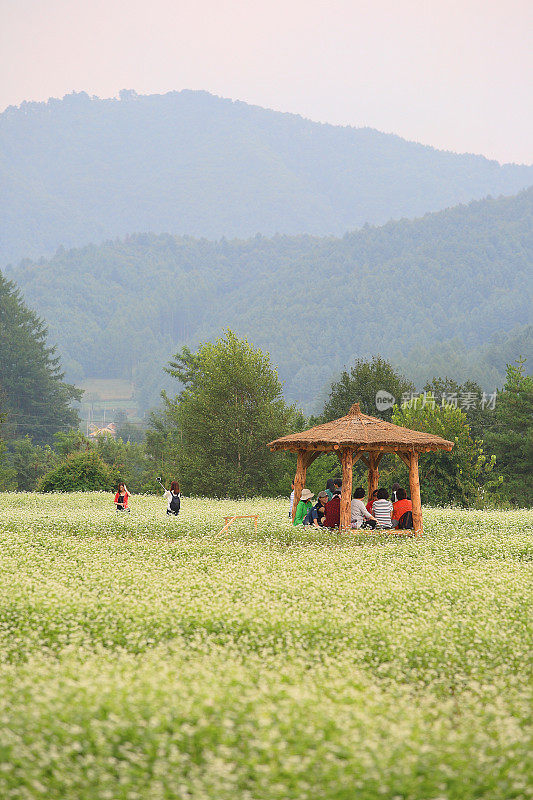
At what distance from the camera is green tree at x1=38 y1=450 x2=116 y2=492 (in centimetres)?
4184

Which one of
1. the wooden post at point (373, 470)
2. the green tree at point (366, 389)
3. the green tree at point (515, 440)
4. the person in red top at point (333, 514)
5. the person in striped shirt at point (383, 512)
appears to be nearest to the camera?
the person in striped shirt at point (383, 512)

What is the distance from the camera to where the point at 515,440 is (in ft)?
179

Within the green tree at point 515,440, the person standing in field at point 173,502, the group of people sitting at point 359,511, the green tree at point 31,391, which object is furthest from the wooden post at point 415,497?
the green tree at point 31,391

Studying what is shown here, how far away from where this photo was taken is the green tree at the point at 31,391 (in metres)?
107

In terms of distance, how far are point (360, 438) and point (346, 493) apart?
1851 mm

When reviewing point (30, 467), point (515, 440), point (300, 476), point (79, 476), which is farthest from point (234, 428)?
point (30, 467)

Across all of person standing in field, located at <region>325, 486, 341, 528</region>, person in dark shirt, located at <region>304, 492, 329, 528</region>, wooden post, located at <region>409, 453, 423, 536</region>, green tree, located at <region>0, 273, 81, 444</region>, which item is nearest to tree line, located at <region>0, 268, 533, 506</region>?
wooden post, located at <region>409, 453, 423, 536</region>

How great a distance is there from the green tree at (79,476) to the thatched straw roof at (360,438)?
Result: 73.2ft

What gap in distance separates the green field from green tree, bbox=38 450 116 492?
2214 centimetres

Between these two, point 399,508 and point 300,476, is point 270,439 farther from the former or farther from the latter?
point 399,508

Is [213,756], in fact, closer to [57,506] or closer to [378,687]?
[378,687]

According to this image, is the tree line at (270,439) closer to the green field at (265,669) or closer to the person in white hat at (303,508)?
the person in white hat at (303,508)

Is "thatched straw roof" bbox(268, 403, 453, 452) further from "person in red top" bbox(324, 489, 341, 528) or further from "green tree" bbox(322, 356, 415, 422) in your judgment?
"green tree" bbox(322, 356, 415, 422)

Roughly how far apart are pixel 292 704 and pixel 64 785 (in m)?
2.28
